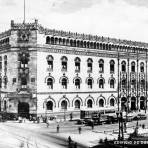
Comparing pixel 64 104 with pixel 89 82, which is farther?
pixel 89 82

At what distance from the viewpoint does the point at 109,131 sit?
45531 millimetres

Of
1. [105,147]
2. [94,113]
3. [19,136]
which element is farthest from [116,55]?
[105,147]

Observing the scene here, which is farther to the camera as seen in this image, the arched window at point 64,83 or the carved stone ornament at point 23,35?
the arched window at point 64,83

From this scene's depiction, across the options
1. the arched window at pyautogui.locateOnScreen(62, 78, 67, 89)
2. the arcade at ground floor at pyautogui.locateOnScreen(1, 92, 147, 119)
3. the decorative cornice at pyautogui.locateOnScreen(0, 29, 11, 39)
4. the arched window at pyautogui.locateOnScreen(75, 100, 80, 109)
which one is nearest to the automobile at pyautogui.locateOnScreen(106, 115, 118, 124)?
the arcade at ground floor at pyautogui.locateOnScreen(1, 92, 147, 119)

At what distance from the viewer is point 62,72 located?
5750cm

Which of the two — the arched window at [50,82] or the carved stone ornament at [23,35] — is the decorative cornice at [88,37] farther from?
the arched window at [50,82]

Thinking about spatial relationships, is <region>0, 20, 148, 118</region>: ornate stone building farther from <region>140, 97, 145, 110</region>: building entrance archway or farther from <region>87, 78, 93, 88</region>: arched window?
<region>140, 97, 145, 110</region>: building entrance archway

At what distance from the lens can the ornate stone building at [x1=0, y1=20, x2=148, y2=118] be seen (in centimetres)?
5497

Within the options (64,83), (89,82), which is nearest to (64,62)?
(64,83)

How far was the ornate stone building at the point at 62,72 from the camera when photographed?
54969 mm

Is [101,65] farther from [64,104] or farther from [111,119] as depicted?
[111,119]

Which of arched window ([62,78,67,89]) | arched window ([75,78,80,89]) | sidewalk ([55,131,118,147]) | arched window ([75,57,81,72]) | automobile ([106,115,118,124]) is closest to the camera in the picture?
sidewalk ([55,131,118,147])

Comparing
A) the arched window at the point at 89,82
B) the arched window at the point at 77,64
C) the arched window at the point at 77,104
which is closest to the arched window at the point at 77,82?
the arched window at the point at 77,64

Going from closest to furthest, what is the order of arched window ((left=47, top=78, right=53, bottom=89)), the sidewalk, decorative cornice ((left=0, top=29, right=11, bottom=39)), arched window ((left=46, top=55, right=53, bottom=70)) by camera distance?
1. the sidewalk
2. arched window ((left=46, top=55, right=53, bottom=70))
3. arched window ((left=47, top=78, right=53, bottom=89))
4. decorative cornice ((left=0, top=29, right=11, bottom=39))
